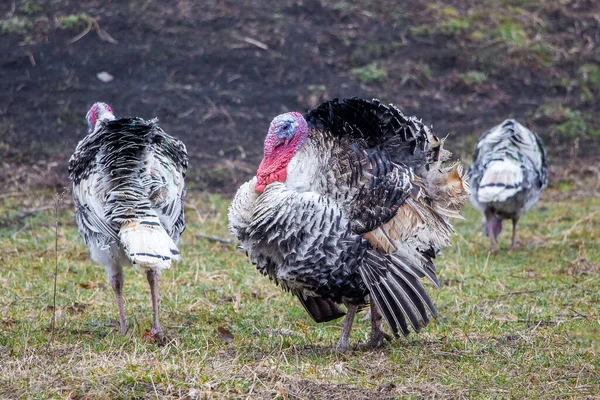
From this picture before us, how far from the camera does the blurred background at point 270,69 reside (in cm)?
1184

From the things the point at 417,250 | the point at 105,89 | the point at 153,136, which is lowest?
the point at 105,89

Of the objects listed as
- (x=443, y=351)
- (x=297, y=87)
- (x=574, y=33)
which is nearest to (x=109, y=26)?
(x=297, y=87)

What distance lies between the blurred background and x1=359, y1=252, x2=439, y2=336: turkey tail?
18.9 feet

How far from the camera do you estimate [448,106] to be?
13242mm

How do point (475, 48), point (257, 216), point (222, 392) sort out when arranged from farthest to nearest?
1. point (475, 48)
2. point (257, 216)
3. point (222, 392)

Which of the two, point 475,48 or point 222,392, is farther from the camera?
point 475,48

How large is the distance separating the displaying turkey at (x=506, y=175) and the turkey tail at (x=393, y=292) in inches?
152

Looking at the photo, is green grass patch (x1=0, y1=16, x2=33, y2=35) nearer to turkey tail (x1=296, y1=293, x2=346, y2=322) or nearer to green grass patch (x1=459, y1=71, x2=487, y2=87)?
green grass patch (x1=459, y1=71, x2=487, y2=87)

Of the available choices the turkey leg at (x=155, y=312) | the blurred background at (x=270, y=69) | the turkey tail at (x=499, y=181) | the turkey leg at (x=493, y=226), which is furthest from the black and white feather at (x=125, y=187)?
the blurred background at (x=270, y=69)

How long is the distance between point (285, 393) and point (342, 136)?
175 cm

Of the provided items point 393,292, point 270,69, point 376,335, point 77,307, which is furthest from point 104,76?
point 393,292

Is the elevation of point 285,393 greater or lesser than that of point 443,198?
lesser

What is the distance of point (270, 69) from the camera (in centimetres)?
1345

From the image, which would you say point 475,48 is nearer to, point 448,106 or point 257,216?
point 448,106
